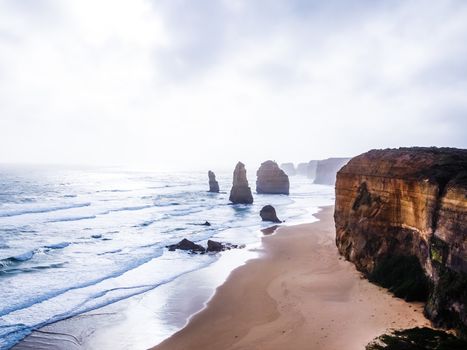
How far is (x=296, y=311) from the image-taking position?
679 inches

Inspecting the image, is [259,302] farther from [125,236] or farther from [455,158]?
[125,236]

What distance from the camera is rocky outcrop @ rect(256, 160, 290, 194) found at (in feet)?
299

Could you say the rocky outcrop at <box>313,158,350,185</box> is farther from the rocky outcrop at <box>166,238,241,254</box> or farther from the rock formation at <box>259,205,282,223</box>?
the rocky outcrop at <box>166,238,241,254</box>

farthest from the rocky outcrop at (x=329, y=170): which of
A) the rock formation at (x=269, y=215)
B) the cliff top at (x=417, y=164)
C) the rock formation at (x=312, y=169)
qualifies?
the cliff top at (x=417, y=164)

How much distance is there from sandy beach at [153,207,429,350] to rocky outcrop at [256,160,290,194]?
64911 millimetres

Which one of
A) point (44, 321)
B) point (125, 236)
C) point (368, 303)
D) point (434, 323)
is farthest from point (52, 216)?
point (434, 323)

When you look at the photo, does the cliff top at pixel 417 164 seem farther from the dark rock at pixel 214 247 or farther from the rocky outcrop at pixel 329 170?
the rocky outcrop at pixel 329 170

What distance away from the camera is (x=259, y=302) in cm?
1903

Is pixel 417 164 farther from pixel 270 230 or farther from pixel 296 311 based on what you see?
pixel 270 230

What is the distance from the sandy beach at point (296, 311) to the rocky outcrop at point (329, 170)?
120 meters

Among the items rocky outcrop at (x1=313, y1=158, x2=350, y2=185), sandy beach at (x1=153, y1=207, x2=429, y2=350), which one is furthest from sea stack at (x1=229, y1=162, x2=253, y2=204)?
rocky outcrop at (x1=313, y1=158, x2=350, y2=185)

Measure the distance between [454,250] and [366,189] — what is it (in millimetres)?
9533

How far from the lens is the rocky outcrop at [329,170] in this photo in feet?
468

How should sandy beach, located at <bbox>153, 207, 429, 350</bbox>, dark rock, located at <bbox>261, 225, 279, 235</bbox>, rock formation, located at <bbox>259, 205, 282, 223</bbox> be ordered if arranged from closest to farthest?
sandy beach, located at <bbox>153, 207, 429, 350</bbox> → dark rock, located at <bbox>261, 225, 279, 235</bbox> → rock formation, located at <bbox>259, 205, 282, 223</bbox>
